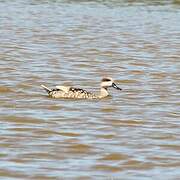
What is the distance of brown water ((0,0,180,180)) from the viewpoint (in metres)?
8.98

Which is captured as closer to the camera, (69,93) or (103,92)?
(69,93)

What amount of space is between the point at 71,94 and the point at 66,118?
1464 millimetres

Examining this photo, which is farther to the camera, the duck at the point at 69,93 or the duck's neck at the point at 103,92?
the duck's neck at the point at 103,92

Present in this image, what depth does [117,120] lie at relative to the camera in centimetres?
1138

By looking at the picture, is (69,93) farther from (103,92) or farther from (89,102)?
(103,92)

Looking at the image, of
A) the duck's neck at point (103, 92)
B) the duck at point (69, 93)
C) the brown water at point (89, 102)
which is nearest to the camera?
the brown water at point (89, 102)

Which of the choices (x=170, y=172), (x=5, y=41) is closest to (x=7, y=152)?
(x=170, y=172)

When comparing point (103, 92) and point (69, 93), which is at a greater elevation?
point (69, 93)

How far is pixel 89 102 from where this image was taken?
12727 mm

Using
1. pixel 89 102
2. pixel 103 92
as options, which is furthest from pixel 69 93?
pixel 103 92

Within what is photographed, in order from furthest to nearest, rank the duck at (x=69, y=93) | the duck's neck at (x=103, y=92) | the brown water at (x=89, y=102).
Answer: the duck's neck at (x=103, y=92)
the duck at (x=69, y=93)
the brown water at (x=89, y=102)

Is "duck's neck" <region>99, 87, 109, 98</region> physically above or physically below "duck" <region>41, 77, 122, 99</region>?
below

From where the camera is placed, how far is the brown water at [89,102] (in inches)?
353

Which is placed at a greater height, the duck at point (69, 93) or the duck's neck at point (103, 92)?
the duck at point (69, 93)
